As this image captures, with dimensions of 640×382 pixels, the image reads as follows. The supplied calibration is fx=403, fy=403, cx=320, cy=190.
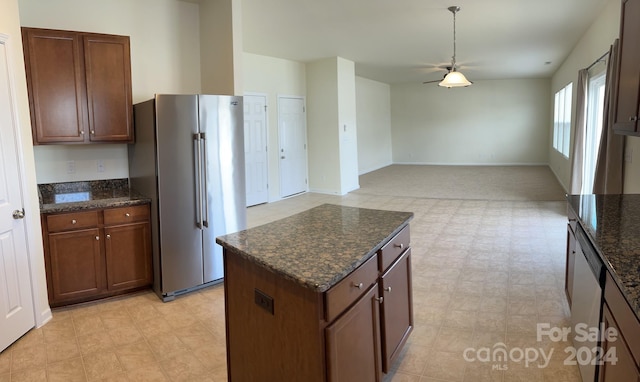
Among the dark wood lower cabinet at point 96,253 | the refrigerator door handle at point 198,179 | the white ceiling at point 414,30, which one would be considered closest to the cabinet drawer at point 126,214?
the dark wood lower cabinet at point 96,253

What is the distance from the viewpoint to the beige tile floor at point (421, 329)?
2357 mm

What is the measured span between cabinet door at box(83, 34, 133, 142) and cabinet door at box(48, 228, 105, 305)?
2.82ft

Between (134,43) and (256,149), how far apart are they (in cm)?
368

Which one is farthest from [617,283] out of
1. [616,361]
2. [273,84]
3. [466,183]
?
[466,183]

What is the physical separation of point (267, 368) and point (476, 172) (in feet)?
36.1

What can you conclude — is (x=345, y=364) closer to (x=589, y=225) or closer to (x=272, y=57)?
(x=589, y=225)

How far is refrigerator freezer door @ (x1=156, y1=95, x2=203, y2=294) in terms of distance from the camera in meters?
3.27

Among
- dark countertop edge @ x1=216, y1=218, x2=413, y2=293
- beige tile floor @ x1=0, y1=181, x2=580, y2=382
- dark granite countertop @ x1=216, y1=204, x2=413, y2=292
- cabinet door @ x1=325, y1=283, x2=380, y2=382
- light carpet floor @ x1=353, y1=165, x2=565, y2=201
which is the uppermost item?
dark granite countertop @ x1=216, y1=204, x2=413, y2=292

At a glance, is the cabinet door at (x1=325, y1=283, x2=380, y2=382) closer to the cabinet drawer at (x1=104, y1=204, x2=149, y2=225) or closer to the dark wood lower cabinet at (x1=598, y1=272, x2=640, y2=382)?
the dark wood lower cabinet at (x1=598, y1=272, x2=640, y2=382)

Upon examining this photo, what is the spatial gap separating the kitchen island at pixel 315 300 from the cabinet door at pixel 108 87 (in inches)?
83.4

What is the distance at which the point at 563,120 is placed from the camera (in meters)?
9.34

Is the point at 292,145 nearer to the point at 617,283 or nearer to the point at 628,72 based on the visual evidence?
the point at 628,72

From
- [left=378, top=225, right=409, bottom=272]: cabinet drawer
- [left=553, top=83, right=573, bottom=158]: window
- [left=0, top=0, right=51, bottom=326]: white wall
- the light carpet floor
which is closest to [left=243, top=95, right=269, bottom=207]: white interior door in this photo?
the light carpet floor

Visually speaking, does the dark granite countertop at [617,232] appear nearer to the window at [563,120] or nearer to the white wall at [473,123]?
the window at [563,120]
